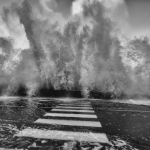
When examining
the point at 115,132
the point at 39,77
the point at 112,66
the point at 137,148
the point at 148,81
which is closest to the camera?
the point at 137,148

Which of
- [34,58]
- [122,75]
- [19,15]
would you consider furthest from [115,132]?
[19,15]

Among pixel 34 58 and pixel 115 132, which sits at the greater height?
pixel 34 58

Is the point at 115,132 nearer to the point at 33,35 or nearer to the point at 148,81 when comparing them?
the point at 148,81

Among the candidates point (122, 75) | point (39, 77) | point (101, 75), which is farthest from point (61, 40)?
point (122, 75)

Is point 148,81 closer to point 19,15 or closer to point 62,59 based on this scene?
point 62,59

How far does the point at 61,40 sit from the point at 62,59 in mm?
2253

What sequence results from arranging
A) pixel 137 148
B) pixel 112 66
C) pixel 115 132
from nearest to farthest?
1. pixel 137 148
2. pixel 115 132
3. pixel 112 66

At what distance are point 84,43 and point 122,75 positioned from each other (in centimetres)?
558

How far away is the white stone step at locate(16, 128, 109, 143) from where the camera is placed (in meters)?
2.82

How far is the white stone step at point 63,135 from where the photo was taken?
282 cm

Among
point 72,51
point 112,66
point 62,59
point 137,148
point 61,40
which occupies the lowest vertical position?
point 137,148

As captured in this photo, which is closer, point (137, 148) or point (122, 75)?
point (137, 148)

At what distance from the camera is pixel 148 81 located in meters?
12.0

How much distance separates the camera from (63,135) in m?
3.01
